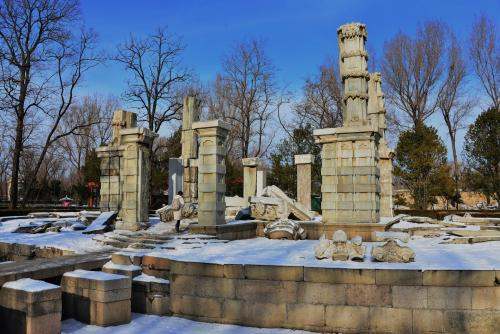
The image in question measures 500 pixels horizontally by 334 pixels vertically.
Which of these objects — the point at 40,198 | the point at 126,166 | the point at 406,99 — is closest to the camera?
the point at 126,166

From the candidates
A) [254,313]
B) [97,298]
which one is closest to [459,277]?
[254,313]

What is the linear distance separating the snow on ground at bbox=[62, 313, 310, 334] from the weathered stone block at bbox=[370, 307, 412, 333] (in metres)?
1.00

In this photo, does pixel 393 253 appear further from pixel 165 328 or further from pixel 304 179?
pixel 304 179

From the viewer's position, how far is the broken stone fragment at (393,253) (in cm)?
633

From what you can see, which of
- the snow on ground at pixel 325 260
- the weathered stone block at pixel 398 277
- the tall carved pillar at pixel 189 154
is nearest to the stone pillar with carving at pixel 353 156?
the snow on ground at pixel 325 260

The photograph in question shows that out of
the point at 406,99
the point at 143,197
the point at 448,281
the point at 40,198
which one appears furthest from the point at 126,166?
the point at 40,198

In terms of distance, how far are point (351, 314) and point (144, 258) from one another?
3655 millimetres

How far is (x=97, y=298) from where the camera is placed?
6258mm

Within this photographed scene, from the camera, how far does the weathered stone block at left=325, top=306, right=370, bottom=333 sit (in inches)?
233

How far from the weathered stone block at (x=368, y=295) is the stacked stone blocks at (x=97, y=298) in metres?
3.24

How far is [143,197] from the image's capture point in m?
12.7

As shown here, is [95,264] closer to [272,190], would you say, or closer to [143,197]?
→ [143,197]

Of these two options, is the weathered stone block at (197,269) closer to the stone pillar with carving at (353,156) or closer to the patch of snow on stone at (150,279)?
the patch of snow on stone at (150,279)

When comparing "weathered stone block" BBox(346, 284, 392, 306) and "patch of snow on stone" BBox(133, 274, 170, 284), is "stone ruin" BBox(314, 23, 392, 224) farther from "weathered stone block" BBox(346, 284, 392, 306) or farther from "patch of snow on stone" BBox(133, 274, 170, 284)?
"patch of snow on stone" BBox(133, 274, 170, 284)
